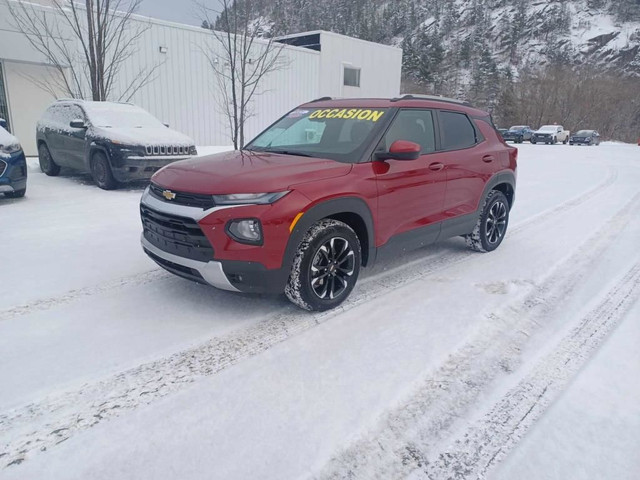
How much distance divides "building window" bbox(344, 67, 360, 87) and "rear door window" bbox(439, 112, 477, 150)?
967 inches

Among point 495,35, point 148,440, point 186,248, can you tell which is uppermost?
point 495,35

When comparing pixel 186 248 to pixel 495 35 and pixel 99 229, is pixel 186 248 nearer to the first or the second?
pixel 99 229

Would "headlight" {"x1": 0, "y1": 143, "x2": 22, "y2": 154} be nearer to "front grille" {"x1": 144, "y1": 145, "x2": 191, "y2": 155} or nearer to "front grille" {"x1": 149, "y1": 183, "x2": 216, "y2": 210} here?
"front grille" {"x1": 144, "y1": 145, "x2": 191, "y2": 155}

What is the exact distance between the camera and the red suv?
313 centimetres

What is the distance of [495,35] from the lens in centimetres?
11556

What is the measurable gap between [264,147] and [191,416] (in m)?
2.80

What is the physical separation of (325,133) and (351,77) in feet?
86.2

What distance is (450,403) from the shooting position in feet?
8.19

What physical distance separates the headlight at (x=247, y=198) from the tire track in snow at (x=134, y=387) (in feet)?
3.00

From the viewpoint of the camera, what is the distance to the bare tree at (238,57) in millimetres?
14391

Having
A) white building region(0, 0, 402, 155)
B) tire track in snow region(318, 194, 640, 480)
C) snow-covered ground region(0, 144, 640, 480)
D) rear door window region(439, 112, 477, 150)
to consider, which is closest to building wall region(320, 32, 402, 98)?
white building region(0, 0, 402, 155)

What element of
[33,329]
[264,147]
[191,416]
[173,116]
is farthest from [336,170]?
[173,116]

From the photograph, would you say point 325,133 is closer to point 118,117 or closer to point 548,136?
point 118,117

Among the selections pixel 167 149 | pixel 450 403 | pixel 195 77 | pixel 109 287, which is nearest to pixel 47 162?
pixel 167 149
